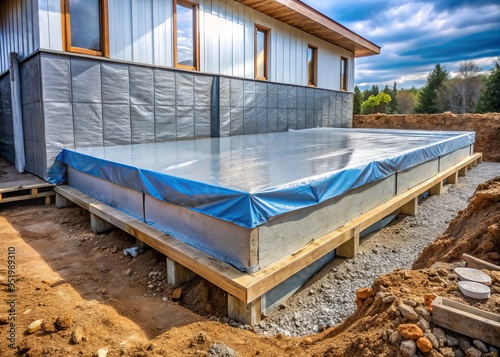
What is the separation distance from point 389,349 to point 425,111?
29.8m

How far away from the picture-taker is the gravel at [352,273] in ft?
7.87

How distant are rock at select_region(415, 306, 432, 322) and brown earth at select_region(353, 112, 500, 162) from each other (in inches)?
475

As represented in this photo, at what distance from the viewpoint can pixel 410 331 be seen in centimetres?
144

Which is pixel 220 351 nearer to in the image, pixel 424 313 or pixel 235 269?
pixel 235 269

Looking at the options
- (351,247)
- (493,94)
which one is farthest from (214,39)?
(493,94)

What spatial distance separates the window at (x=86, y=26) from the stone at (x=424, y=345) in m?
5.72

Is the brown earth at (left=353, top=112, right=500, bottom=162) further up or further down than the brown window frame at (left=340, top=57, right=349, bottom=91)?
further down

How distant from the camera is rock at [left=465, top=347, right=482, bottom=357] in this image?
135 cm

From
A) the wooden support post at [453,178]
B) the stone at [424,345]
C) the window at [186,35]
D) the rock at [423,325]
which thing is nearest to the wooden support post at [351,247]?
the rock at [423,325]

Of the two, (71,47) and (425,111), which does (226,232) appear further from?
(425,111)

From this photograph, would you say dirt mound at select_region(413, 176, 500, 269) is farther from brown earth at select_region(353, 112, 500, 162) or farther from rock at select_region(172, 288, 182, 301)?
brown earth at select_region(353, 112, 500, 162)

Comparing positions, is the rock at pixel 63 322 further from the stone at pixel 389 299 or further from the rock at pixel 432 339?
the rock at pixel 432 339

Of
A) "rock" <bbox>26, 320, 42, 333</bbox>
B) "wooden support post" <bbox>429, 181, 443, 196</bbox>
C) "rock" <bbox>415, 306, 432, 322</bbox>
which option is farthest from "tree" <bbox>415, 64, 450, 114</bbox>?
"rock" <bbox>26, 320, 42, 333</bbox>

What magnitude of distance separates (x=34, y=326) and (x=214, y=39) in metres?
6.74
